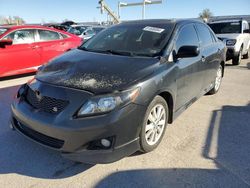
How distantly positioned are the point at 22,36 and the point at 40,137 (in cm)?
510

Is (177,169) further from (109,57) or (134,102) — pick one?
(109,57)

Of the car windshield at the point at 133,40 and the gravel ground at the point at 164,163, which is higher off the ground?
the car windshield at the point at 133,40

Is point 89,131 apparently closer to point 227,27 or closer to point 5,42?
point 5,42

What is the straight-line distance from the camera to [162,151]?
3271 millimetres

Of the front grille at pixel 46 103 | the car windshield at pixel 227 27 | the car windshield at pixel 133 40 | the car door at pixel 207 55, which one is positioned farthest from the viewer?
the car windshield at pixel 227 27

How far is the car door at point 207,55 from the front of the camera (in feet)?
14.7

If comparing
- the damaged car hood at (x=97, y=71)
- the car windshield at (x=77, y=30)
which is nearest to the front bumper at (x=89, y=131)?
the damaged car hood at (x=97, y=71)

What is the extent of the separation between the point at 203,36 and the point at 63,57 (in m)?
2.59

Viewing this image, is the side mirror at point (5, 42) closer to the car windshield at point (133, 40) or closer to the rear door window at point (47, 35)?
the rear door window at point (47, 35)

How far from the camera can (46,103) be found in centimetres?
280

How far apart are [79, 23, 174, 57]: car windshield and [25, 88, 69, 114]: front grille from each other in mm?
1263

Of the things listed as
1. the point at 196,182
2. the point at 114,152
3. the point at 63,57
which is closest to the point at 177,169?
the point at 196,182

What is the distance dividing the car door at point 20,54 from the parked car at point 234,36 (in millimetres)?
6460

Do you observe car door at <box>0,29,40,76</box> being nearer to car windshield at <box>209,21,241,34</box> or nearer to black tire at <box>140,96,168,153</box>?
black tire at <box>140,96,168,153</box>
